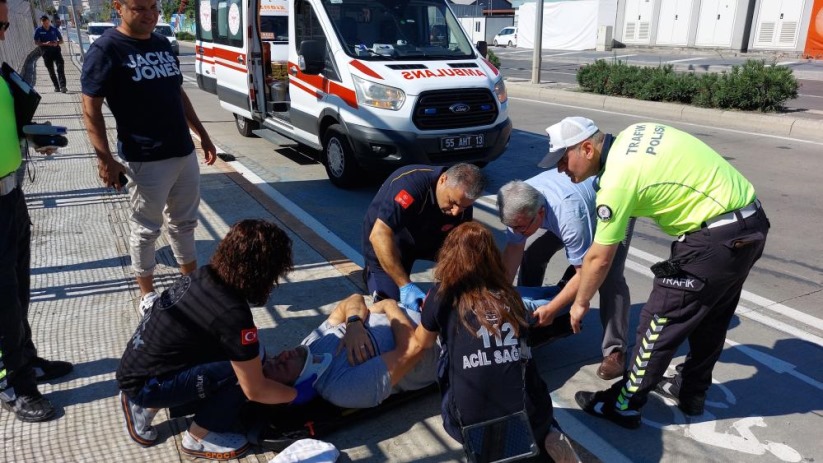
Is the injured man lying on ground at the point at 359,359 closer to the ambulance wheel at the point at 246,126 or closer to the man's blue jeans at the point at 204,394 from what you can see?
the man's blue jeans at the point at 204,394

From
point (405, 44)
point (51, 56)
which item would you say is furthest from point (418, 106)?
point (51, 56)

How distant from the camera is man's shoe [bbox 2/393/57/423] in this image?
2.93 meters

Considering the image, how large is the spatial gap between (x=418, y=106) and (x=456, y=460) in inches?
172

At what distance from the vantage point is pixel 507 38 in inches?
1826

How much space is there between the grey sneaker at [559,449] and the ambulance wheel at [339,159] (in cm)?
487

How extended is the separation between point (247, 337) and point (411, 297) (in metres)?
1.15

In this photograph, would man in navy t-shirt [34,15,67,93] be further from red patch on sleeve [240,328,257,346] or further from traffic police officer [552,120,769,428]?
traffic police officer [552,120,769,428]

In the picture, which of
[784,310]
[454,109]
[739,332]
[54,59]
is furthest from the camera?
[54,59]

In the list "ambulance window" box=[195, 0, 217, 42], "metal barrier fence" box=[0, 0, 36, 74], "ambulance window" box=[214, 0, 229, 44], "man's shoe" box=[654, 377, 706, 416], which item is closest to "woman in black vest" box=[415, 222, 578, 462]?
"man's shoe" box=[654, 377, 706, 416]

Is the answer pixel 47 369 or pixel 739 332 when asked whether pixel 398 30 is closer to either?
pixel 739 332

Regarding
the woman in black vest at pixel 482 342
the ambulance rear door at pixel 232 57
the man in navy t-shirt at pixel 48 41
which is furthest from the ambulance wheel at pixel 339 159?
the man in navy t-shirt at pixel 48 41

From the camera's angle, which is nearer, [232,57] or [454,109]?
[454,109]

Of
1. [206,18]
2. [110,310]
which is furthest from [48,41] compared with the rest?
[110,310]

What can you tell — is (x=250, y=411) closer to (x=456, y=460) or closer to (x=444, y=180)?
(x=456, y=460)
